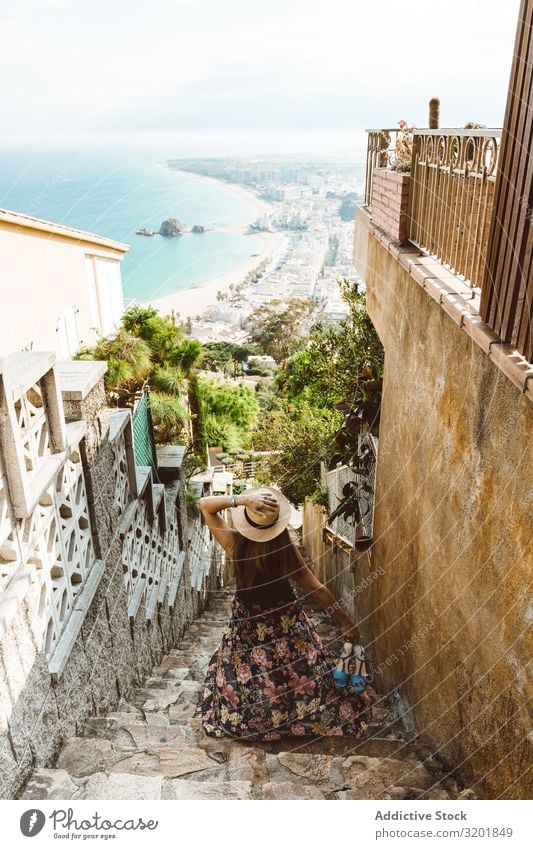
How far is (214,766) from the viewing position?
101 inches

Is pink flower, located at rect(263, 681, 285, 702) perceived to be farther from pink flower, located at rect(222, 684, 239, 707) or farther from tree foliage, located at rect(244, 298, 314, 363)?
tree foliage, located at rect(244, 298, 314, 363)

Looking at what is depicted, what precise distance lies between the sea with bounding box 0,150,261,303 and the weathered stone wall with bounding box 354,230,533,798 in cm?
144

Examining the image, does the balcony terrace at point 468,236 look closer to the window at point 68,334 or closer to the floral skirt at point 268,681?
the floral skirt at point 268,681

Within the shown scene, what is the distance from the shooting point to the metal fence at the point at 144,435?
15.3 ft

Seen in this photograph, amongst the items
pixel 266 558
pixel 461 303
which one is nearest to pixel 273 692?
pixel 266 558

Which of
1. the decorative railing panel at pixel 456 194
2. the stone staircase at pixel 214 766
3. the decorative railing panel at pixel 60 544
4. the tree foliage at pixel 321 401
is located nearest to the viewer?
the stone staircase at pixel 214 766

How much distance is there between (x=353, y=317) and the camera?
6027mm

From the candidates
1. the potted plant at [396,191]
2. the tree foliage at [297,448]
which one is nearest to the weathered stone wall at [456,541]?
the potted plant at [396,191]

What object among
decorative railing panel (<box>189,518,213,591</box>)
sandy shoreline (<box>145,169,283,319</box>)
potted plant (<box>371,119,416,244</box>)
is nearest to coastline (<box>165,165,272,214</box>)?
sandy shoreline (<box>145,169,283,319</box>)

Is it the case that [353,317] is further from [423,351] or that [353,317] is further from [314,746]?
[314,746]

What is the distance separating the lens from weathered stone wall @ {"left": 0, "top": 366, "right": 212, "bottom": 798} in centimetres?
206

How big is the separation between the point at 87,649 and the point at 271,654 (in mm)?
908

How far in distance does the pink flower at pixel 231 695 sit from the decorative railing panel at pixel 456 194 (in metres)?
2.30

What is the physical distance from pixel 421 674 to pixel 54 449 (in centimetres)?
222
